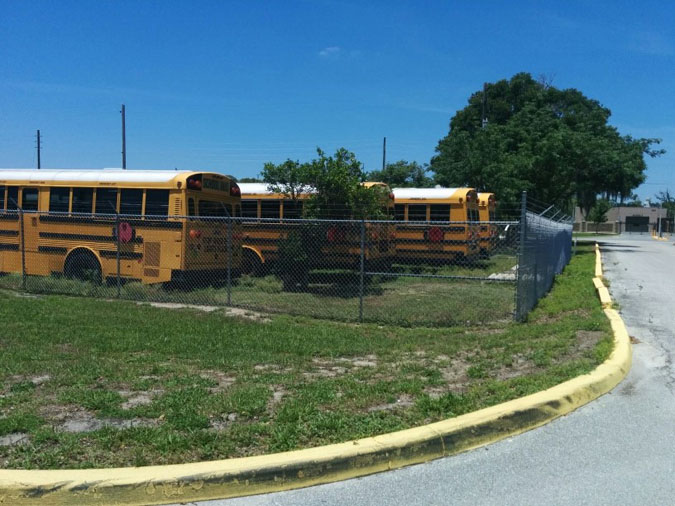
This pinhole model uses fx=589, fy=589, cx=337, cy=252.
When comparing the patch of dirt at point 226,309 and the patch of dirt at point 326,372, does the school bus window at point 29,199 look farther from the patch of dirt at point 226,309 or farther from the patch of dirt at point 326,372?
the patch of dirt at point 326,372

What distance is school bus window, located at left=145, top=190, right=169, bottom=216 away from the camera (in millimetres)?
12125

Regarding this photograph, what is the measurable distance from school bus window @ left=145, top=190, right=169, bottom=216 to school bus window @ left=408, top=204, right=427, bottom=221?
26.1 feet

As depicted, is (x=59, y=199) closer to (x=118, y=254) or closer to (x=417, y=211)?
(x=118, y=254)

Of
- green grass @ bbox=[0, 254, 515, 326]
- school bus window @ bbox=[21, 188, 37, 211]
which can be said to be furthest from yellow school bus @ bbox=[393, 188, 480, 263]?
school bus window @ bbox=[21, 188, 37, 211]

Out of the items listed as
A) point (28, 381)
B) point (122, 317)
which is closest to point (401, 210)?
point (122, 317)

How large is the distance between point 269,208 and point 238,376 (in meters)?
10.0

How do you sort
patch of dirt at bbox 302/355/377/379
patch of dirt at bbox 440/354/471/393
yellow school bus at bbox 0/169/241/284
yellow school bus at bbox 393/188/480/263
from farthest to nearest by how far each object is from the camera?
yellow school bus at bbox 393/188/480/263
yellow school bus at bbox 0/169/241/284
patch of dirt at bbox 302/355/377/379
patch of dirt at bbox 440/354/471/393

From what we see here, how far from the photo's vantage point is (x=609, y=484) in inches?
153

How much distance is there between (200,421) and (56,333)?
4.35 meters

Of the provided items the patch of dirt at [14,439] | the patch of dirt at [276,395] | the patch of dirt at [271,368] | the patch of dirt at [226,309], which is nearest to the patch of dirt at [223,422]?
the patch of dirt at [276,395]

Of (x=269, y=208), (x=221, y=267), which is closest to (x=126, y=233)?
(x=221, y=267)

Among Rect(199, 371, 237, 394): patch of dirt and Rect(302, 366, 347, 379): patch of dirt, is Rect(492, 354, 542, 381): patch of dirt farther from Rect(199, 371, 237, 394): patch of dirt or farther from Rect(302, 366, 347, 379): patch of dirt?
Rect(199, 371, 237, 394): patch of dirt

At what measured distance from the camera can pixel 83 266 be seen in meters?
12.7

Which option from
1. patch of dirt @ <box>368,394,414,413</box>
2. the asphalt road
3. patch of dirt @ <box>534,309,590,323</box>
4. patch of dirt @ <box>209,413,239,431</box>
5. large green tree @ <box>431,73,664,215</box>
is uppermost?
large green tree @ <box>431,73,664,215</box>
